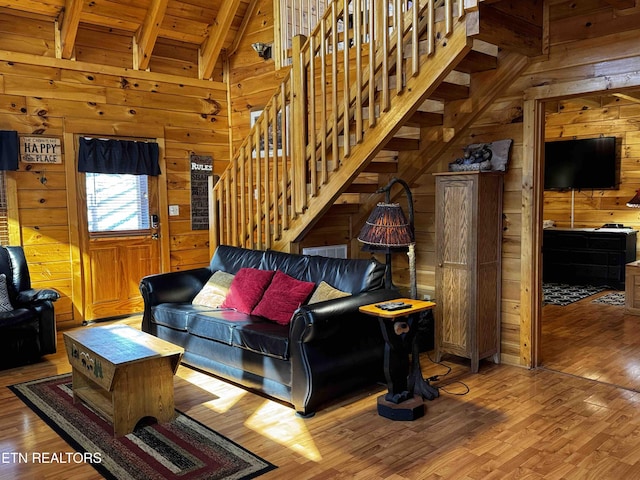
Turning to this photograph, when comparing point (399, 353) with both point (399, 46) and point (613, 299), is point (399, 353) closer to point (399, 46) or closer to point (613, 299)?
point (399, 46)

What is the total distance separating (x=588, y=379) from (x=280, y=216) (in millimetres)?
2857

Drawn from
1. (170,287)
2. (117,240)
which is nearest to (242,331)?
(170,287)

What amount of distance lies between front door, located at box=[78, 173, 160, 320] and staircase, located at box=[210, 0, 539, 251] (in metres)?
1.49

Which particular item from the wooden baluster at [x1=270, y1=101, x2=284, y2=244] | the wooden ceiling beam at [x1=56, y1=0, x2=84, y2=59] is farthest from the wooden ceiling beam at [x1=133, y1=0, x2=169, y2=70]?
the wooden baluster at [x1=270, y1=101, x2=284, y2=244]

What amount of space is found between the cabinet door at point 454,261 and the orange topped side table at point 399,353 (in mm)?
853

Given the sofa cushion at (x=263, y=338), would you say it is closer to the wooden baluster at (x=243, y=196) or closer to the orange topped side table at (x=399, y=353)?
the orange topped side table at (x=399, y=353)

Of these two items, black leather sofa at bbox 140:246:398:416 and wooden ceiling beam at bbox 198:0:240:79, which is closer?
black leather sofa at bbox 140:246:398:416

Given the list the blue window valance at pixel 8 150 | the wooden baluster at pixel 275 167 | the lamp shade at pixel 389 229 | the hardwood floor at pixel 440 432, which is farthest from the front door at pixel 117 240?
the lamp shade at pixel 389 229

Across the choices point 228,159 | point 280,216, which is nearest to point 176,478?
point 280,216

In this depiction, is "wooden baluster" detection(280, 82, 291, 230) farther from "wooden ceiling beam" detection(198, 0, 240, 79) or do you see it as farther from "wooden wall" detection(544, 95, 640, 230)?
"wooden wall" detection(544, 95, 640, 230)

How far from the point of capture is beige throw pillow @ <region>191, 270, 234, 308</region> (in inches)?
183

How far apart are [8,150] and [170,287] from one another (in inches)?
86.1

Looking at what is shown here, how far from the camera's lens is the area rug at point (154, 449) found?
2762 millimetres

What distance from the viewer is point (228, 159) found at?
23.6 feet
